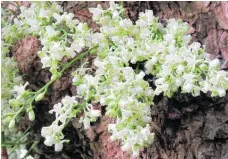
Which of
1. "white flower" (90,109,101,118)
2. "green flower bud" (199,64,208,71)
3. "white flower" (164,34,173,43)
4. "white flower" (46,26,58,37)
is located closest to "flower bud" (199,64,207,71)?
"green flower bud" (199,64,208,71)

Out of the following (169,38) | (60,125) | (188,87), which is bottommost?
(60,125)

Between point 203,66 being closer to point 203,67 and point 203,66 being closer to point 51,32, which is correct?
point 203,67

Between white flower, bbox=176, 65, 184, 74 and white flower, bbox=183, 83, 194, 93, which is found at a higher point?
white flower, bbox=176, 65, 184, 74

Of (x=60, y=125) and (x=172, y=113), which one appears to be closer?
(x=60, y=125)

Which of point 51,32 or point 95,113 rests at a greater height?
point 51,32

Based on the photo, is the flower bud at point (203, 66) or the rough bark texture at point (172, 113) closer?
the flower bud at point (203, 66)

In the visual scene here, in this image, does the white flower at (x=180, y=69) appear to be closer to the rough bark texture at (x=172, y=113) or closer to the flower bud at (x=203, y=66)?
the flower bud at (x=203, y=66)


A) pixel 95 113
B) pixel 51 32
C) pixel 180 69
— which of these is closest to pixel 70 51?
pixel 51 32

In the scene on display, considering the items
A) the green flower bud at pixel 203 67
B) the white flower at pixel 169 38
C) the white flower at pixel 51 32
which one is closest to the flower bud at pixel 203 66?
the green flower bud at pixel 203 67

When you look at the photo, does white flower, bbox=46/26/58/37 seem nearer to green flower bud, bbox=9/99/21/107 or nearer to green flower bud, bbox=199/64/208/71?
green flower bud, bbox=9/99/21/107
